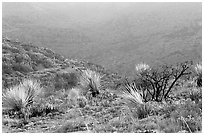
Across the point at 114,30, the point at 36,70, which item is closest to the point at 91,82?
the point at 36,70

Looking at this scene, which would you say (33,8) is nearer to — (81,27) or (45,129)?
(81,27)

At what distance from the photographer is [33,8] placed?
331ft

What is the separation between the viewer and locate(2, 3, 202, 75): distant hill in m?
49.8

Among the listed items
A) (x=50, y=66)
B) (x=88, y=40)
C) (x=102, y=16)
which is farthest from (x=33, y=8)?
(x=50, y=66)

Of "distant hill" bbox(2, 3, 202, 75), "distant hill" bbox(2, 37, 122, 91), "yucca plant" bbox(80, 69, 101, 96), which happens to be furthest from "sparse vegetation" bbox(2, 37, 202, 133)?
"distant hill" bbox(2, 3, 202, 75)

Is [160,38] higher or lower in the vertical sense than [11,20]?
lower

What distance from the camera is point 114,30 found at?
78125 millimetres

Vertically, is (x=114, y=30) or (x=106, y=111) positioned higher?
(x=114, y=30)

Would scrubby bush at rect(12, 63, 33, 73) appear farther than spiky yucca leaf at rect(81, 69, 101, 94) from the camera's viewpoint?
Yes

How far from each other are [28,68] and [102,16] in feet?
250

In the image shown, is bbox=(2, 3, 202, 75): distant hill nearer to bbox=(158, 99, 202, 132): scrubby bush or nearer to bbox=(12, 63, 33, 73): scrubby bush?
bbox=(12, 63, 33, 73): scrubby bush

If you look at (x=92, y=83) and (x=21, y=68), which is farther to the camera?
(x=21, y=68)

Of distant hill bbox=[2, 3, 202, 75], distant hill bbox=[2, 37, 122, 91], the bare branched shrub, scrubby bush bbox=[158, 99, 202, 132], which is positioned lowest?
scrubby bush bbox=[158, 99, 202, 132]

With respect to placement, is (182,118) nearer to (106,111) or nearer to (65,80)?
Result: (106,111)
